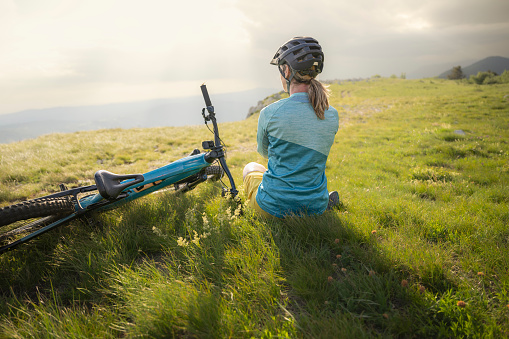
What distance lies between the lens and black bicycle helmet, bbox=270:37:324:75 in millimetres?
3150

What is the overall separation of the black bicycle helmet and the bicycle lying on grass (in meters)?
1.46

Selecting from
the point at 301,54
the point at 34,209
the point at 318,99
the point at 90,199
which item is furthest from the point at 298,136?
the point at 34,209

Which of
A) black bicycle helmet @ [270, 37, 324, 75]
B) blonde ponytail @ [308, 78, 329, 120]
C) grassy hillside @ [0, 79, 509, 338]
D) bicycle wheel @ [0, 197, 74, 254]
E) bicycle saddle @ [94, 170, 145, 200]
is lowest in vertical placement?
grassy hillside @ [0, 79, 509, 338]

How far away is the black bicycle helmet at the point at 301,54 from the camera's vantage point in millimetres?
3150

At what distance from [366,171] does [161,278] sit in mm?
6333

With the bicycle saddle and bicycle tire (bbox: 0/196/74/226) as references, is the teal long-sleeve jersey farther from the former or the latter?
bicycle tire (bbox: 0/196/74/226)

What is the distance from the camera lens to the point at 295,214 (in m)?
3.19

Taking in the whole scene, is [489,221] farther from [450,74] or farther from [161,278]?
[450,74]

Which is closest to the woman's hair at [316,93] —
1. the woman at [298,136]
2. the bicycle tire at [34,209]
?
the woman at [298,136]

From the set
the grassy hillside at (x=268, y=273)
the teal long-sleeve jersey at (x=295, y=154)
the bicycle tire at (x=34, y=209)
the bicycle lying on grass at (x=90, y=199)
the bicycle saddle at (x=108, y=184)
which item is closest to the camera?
the grassy hillside at (x=268, y=273)

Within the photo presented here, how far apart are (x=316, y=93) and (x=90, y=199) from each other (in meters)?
3.49

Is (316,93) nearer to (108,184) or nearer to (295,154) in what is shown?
(295,154)

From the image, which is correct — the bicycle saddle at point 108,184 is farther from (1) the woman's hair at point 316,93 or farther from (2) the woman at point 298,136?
(1) the woman's hair at point 316,93

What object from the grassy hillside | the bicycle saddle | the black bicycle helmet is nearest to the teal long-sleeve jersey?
the grassy hillside
